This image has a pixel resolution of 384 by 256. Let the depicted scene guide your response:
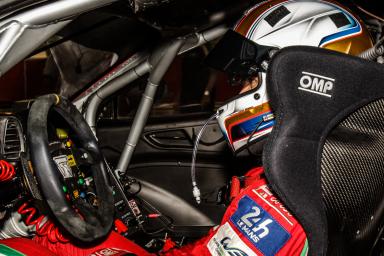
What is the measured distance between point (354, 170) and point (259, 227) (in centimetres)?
29

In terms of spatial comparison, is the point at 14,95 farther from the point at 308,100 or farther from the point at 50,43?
the point at 308,100

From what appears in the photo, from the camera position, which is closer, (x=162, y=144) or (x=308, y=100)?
(x=308, y=100)

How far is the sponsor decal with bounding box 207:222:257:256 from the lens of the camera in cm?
111

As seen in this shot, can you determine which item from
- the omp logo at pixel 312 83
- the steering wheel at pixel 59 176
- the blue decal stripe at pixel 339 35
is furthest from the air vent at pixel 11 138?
the blue decal stripe at pixel 339 35

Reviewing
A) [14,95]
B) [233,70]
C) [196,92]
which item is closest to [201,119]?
[233,70]

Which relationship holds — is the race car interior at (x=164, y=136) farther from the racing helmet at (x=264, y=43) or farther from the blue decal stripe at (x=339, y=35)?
the blue decal stripe at (x=339, y=35)

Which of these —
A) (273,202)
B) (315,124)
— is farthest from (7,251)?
(315,124)

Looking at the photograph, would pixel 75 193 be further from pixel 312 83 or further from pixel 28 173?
pixel 312 83

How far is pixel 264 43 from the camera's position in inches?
54.6

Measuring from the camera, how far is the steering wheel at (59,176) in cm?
91

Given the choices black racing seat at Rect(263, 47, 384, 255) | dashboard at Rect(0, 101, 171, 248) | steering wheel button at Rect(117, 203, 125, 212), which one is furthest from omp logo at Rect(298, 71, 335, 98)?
steering wheel button at Rect(117, 203, 125, 212)

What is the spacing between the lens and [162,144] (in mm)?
2041

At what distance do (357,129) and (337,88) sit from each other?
12 cm

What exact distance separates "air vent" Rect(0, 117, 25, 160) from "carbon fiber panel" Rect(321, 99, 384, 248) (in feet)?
2.34
